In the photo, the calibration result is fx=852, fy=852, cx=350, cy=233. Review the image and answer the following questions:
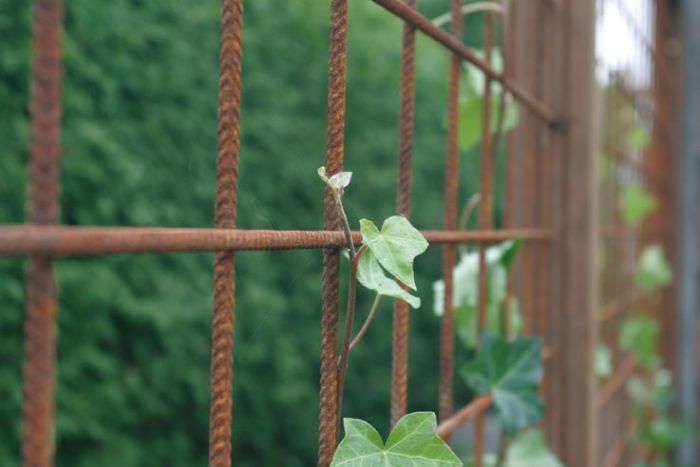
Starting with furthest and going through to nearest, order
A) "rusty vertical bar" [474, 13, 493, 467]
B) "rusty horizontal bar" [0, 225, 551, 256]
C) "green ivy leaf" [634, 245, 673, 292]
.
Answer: "green ivy leaf" [634, 245, 673, 292], "rusty vertical bar" [474, 13, 493, 467], "rusty horizontal bar" [0, 225, 551, 256]

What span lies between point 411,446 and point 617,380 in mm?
2042

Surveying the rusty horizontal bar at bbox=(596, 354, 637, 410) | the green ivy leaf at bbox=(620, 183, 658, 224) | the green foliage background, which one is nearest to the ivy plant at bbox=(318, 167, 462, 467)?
the green foliage background

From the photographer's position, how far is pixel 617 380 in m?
2.42

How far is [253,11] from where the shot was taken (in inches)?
97.6

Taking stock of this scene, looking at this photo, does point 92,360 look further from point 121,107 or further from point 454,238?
point 454,238

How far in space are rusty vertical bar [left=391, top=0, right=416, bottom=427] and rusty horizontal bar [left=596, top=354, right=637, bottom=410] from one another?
1.40m

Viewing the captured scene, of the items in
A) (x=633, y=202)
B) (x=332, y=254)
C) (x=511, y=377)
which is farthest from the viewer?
(x=633, y=202)

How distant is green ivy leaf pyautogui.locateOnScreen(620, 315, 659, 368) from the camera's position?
246cm

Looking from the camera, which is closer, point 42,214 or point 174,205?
point 42,214

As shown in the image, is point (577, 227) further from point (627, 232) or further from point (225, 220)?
point (627, 232)

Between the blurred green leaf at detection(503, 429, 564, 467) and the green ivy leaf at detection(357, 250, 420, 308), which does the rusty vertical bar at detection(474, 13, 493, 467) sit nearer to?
the blurred green leaf at detection(503, 429, 564, 467)

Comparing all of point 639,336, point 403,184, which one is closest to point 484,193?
point 403,184

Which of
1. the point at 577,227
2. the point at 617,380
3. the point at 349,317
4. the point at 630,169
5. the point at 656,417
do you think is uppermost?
the point at 630,169

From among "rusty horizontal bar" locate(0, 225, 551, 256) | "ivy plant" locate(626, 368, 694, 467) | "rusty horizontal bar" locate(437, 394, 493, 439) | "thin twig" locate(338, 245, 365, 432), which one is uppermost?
"rusty horizontal bar" locate(0, 225, 551, 256)
